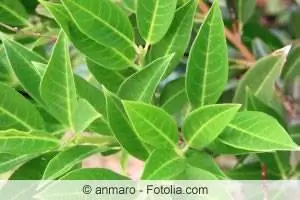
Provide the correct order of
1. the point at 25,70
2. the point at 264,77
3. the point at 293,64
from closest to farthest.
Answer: the point at 25,70 → the point at 264,77 → the point at 293,64

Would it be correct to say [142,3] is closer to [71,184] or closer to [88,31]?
[88,31]

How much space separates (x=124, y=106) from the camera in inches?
24.4

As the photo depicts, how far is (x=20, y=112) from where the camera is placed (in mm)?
697

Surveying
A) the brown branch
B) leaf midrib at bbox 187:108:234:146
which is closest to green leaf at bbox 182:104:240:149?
leaf midrib at bbox 187:108:234:146

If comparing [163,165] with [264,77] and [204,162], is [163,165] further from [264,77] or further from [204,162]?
[264,77]

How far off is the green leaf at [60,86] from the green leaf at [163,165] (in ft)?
0.34

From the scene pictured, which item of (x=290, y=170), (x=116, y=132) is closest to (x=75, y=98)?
(x=116, y=132)

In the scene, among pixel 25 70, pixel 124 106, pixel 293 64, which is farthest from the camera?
pixel 293 64

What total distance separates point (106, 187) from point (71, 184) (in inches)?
2.1

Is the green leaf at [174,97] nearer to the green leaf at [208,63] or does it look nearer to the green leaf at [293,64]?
the green leaf at [208,63]

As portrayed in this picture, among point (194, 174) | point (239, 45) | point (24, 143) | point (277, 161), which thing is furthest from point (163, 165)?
point (239, 45)

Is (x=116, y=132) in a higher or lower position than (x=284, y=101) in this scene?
higher

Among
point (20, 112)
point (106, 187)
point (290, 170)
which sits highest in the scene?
point (20, 112)

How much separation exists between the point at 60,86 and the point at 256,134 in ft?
0.71
